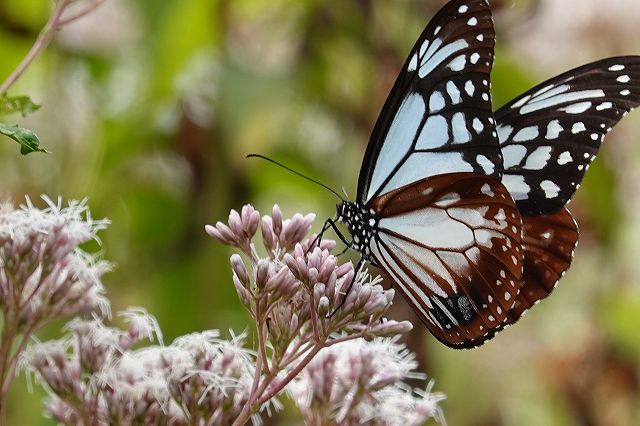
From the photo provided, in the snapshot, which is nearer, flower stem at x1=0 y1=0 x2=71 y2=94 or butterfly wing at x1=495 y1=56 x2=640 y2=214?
flower stem at x1=0 y1=0 x2=71 y2=94

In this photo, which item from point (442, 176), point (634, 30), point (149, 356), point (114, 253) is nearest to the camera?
point (149, 356)

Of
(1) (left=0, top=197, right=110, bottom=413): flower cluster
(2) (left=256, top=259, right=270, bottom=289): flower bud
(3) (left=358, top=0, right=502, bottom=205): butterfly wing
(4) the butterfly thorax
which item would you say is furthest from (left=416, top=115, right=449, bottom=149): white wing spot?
(1) (left=0, top=197, right=110, bottom=413): flower cluster

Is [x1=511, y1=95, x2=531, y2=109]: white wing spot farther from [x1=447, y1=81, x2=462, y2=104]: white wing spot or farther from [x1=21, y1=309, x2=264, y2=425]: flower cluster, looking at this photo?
[x1=21, y1=309, x2=264, y2=425]: flower cluster

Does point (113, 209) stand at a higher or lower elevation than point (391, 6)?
lower

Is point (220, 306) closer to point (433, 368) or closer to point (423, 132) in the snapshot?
point (433, 368)

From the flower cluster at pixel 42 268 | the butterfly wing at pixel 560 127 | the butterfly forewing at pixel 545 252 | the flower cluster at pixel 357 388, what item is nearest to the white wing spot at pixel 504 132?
the butterfly wing at pixel 560 127

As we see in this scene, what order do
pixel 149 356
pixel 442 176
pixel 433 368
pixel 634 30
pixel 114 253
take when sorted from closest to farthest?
1. pixel 149 356
2. pixel 442 176
3. pixel 433 368
4. pixel 114 253
5. pixel 634 30

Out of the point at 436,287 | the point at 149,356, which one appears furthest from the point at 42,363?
the point at 436,287
